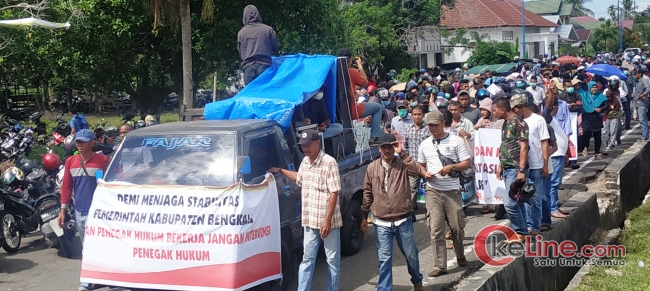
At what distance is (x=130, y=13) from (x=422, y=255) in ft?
41.3

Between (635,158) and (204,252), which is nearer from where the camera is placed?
(204,252)

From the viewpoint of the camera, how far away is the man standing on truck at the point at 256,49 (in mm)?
9391

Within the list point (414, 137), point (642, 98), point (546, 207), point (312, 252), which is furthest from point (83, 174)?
point (642, 98)

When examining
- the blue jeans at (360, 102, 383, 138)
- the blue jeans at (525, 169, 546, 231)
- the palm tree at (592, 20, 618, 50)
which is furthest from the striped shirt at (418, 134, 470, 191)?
the palm tree at (592, 20, 618, 50)

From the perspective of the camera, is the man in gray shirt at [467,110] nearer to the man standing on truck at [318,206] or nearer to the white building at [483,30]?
the man standing on truck at [318,206]

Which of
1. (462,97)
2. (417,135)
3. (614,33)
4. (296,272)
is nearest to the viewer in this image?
(296,272)

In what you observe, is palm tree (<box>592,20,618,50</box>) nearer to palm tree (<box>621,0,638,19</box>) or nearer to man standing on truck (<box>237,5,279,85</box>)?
A: palm tree (<box>621,0,638,19</box>)

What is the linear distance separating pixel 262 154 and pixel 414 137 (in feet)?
10.5

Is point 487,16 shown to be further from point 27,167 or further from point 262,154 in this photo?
point 262,154

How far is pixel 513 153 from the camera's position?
8172 millimetres

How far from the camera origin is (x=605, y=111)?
15.9m

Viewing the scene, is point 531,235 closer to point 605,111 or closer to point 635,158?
point 635,158

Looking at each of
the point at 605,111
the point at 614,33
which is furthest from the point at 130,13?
the point at 614,33

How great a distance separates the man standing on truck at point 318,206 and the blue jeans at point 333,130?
225cm
